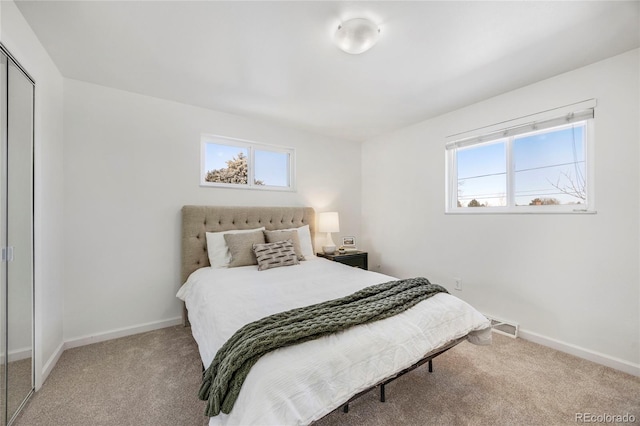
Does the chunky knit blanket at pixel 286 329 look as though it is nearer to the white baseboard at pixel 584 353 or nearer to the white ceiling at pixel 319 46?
the white baseboard at pixel 584 353

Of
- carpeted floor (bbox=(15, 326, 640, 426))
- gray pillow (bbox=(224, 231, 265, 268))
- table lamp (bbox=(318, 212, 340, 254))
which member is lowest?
carpeted floor (bbox=(15, 326, 640, 426))

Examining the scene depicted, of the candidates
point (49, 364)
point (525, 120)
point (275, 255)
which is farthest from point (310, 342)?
point (525, 120)

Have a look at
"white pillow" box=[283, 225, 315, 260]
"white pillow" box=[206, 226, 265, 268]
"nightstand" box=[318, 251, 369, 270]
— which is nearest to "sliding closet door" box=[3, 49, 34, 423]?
"white pillow" box=[206, 226, 265, 268]

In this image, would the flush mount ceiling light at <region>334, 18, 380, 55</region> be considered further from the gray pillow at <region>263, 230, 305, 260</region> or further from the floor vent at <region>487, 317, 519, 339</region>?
the floor vent at <region>487, 317, 519, 339</region>

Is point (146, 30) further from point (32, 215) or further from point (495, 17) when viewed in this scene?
point (495, 17)

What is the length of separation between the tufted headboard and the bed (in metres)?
0.01

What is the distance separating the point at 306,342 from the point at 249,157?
2624 mm

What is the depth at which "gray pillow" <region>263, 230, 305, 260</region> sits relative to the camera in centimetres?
290

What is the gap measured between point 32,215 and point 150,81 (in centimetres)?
142

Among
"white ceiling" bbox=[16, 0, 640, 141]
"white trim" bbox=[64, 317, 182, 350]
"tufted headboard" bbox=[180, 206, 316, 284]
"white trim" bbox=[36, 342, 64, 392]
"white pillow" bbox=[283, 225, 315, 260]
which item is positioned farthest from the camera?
"white pillow" bbox=[283, 225, 315, 260]

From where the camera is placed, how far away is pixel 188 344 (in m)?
2.33

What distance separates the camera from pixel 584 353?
2.09 meters

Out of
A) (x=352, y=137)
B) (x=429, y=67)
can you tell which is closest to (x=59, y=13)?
(x=429, y=67)

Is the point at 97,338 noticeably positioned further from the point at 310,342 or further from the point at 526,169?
the point at 526,169
